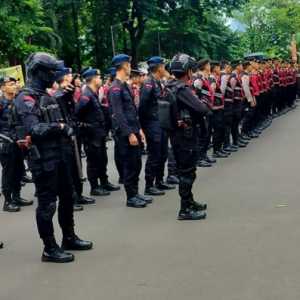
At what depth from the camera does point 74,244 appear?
6.42 m

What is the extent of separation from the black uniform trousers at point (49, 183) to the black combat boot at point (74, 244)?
1.25 ft

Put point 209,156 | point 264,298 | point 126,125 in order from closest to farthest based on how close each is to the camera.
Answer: point 264,298
point 126,125
point 209,156

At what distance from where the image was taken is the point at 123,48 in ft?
132

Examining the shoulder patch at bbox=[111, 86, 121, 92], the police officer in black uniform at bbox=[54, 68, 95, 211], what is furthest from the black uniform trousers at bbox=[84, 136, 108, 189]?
the shoulder patch at bbox=[111, 86, 121, 92]

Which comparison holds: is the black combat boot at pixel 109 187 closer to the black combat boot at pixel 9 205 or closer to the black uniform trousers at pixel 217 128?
the black combat boot at pixel 9 205

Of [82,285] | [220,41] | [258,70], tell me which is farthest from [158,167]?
[220,41]

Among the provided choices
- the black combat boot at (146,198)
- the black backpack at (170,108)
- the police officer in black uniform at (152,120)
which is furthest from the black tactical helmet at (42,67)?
the police officer in black uniform at (152,120)

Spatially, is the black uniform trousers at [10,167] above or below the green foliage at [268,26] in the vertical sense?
below

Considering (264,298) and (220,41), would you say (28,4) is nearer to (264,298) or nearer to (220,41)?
(220,41)

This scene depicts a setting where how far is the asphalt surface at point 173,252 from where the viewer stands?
5.16 m

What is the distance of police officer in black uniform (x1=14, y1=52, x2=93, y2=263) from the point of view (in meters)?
5.74

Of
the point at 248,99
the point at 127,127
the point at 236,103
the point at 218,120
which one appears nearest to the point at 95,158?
the point at 127,127

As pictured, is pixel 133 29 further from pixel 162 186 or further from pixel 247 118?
pixel 162 186

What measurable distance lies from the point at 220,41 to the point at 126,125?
31477 mm
